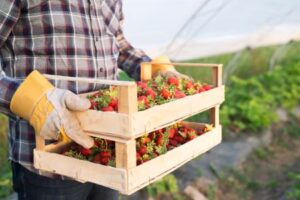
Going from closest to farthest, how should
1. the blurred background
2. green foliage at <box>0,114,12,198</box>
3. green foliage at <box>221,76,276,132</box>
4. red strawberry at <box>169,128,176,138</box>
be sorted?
1. red strawberry at <box>169,128,176,138</box>
2. green foliage at <box>0,114,12,198</box>
3. the blurred background
4. green foliage at <box>221,76,276,132</box>

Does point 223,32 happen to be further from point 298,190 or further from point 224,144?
point 298,190

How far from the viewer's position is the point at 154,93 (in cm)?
183

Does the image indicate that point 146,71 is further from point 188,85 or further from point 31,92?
point 31,92

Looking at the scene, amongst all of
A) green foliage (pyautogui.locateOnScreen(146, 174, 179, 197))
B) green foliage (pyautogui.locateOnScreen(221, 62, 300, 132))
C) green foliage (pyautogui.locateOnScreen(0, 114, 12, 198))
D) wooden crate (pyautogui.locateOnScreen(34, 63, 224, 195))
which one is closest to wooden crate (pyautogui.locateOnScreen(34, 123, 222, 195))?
wooden crate (pyautogui.locateOnScreen(34, 63, 224, 195))

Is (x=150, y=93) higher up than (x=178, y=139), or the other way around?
(x=150, y=93)

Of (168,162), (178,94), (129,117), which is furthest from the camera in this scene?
(178,94)

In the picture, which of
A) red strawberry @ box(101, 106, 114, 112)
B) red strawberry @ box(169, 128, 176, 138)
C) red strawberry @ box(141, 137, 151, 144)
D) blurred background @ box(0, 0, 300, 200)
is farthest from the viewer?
blurred background @ box(0, 0, 300, 200)

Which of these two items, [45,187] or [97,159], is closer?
[97,159]

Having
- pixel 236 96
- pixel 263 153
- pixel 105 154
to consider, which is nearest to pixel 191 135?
pixel 105 154

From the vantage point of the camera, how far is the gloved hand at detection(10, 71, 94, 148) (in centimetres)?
157

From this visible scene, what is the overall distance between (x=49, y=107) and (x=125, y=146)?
245 millimetres

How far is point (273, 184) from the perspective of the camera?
4668 mm

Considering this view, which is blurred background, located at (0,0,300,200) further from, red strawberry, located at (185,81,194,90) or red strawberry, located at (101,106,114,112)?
red strawberry, located at (101,106,114,112)

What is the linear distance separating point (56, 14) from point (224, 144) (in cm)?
382
